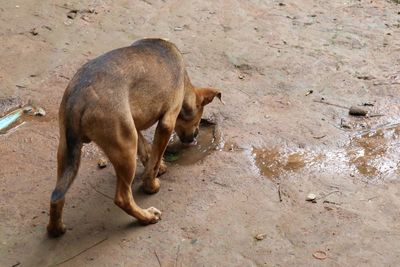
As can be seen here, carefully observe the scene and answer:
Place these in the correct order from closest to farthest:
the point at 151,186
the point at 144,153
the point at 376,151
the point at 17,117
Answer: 1. the point at 151,186
2. the point at 144,153
3. the point at 376,151
4. the point at 17,117

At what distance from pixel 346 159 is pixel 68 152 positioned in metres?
2.75

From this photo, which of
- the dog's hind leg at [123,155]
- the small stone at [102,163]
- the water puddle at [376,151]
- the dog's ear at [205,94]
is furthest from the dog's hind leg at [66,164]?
the water puddle at [376,151]

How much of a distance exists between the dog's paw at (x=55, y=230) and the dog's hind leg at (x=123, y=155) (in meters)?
0.49

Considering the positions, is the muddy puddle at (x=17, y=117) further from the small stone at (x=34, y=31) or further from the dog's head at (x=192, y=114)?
the small stone at (x=34, y=31)

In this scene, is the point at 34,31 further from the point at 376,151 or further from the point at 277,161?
the point at 376,151

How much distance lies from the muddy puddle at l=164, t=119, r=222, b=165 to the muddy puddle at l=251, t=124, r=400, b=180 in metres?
0.44

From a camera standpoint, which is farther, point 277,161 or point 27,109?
point 27,109

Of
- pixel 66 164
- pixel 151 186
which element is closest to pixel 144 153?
pixel 151 186

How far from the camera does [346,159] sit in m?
5.82

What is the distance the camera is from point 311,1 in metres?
8.87

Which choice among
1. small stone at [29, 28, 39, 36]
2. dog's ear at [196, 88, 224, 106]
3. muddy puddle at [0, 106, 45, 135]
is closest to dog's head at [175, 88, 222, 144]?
dog's ear at [196, 88, 224, 106]

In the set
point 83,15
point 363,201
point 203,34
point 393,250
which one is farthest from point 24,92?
point 393,250

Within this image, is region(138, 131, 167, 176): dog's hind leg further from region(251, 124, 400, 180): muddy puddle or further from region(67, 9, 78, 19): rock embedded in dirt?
region(67, 9, 78, 19): rock embedded in dirt

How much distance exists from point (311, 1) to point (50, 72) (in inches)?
158
